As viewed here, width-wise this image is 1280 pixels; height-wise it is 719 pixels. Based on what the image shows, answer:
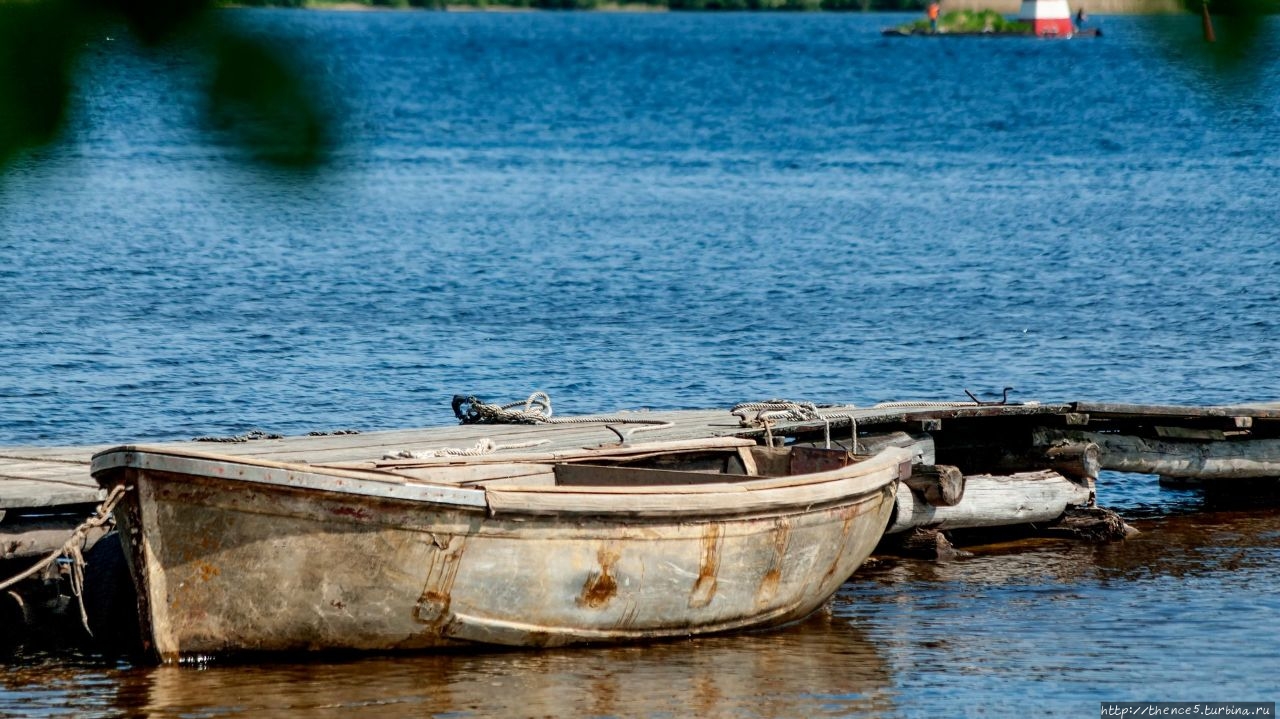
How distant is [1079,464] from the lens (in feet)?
43.2

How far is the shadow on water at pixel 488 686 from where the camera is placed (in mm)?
8492

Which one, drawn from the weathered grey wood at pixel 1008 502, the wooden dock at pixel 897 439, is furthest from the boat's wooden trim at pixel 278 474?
the weathered grey wood at pixel 1008 502

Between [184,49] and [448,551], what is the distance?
721 cm

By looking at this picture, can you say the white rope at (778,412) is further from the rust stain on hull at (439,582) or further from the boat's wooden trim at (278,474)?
the boat's wooden trim at (278,474)

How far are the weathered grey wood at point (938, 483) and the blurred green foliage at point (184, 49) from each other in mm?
10396

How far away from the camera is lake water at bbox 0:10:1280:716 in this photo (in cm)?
254

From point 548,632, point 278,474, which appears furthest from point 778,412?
point 278,474

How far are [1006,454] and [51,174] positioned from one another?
12.7 meters

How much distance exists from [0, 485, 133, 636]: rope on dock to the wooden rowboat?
95mm

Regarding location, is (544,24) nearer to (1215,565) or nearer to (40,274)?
(40,274)

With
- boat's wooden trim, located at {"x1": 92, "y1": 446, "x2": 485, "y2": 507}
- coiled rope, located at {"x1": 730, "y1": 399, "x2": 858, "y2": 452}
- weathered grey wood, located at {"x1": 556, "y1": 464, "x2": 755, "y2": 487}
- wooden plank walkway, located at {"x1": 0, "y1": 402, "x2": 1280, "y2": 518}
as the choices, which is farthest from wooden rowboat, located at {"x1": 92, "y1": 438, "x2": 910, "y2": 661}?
coiled rope, located at {"x1": 730, "y1": 399, "x2": 858, "y2": 452}

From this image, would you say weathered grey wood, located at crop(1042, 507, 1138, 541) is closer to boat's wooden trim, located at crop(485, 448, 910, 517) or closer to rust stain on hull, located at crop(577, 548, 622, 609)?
boat's wooden trim, located at crop(485, 448, 910, 517)

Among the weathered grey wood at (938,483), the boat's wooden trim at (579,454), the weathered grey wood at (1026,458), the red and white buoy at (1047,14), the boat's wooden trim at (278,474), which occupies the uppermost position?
the red and white buoy at (1047,14)

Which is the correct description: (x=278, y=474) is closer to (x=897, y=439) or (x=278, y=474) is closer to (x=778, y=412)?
(x=778, y=412)
